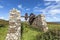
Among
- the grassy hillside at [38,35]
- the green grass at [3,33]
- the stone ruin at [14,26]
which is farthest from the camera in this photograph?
the green grass at [3,33]

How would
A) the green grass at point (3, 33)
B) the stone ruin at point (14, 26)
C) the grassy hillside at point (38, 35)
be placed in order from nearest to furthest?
the stone ruin at point (14, 26)
the grassy hillside at point (38, 35)
the green grass at point (3, 33)

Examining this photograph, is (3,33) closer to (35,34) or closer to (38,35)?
(35,34)

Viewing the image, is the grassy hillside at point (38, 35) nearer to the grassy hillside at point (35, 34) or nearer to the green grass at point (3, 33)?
the grassy hillside at point (35, 34)

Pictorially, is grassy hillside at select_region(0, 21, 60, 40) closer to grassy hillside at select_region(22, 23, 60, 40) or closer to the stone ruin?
grassy hillside at select_region(22, 23, 60, 40)

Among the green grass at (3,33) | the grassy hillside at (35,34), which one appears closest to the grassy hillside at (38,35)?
the grassy hillside at (35,34)

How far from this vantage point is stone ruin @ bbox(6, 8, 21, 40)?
20422 millimetres

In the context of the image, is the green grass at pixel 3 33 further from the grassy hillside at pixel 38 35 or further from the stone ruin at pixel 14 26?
the stone ruin at pixel 14 26

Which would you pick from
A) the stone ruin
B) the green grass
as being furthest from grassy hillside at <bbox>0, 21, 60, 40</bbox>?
the stone ruin

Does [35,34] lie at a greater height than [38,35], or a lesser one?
greater

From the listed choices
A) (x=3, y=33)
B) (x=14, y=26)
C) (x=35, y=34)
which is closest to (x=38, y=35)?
(x=35, y=34)

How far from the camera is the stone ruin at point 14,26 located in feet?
67.0

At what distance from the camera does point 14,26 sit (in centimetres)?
2066

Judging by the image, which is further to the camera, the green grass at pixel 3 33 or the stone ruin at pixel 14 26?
the green grass at pixel 3 33

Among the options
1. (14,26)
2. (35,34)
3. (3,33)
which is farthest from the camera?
(3,33)
